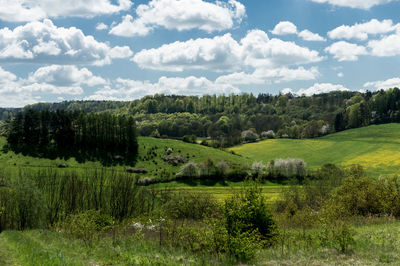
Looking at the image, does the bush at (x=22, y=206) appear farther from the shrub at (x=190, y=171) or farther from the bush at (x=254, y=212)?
the shrub at (x=190, y=171)

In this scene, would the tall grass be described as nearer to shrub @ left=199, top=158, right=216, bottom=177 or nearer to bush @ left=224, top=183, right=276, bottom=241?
bush @ left=224, top=183, right=276, bottom=241

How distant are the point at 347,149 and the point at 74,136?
411 feet

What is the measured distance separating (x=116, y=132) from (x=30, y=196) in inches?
3771

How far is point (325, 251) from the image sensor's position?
17.2 metres

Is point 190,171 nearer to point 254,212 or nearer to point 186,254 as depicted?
point 254,212

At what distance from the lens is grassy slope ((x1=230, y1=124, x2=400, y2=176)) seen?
12484 centimetres

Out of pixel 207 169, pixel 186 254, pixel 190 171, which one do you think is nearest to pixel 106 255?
pixel 186 254

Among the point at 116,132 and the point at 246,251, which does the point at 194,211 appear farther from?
the point at 116,132

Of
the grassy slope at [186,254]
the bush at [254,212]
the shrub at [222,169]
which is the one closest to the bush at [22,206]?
the grassy slope at [186,254]

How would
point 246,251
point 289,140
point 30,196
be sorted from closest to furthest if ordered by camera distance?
point 246,251, point 30,196, point 289,140

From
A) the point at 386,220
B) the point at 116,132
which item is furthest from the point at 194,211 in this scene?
the point at 116,132

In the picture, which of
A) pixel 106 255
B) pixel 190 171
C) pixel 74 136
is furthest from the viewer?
pixel 74 136

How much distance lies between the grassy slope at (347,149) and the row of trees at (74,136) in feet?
205

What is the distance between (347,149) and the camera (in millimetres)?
149500
